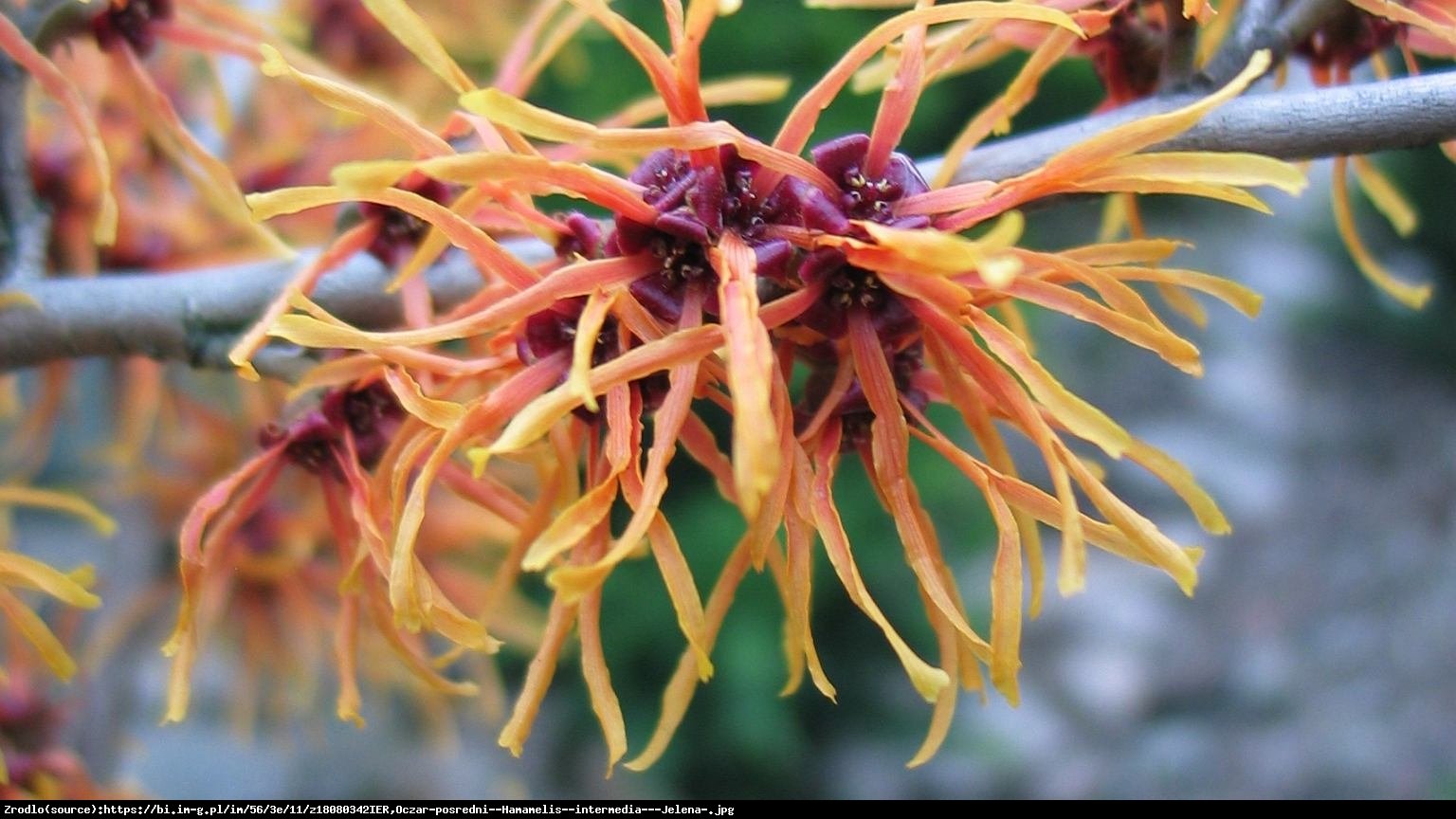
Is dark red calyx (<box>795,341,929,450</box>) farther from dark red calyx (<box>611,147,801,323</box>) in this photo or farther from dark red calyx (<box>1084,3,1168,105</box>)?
dark red calyx (<box>1084,3,1168,105</box>)

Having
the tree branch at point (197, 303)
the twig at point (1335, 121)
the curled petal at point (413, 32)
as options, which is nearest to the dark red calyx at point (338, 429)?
the tree branch at point (197, 303)

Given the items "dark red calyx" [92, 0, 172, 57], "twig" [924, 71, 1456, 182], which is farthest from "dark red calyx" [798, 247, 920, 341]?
"dark red calyx" [92, 0, 172, 57]

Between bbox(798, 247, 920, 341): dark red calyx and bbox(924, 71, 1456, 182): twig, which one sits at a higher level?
bbox(924, 71, 1456, 182): twig

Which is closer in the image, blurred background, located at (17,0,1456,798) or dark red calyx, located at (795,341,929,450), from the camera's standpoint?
dark red calyx, located at (795,341,929,450)

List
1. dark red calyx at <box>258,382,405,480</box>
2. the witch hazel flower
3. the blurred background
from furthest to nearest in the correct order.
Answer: the blurred background < dark red calyx at <box>258,382,405,480</box> < the witch hazel flower

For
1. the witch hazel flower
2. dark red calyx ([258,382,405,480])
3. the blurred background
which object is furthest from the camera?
the blurred background

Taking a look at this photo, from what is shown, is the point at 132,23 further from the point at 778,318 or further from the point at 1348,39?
the point at 1348,39

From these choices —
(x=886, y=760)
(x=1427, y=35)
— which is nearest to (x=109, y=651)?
(x=1427, y=35)

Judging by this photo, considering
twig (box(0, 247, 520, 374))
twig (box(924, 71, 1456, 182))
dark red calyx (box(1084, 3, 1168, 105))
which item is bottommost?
twig (box(0, 247, 520, 374))
